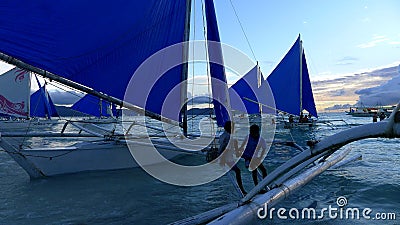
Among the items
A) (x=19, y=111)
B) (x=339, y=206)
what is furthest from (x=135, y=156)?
(x=19, y=111)

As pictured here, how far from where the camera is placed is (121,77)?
8242 mm

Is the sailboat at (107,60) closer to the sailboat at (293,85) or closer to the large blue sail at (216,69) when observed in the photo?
the large blue sail at (216,69)

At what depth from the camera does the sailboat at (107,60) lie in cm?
650

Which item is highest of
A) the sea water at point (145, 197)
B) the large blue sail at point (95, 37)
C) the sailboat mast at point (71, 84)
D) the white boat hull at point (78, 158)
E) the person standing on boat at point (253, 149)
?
the large blue sail at point (95, 37)

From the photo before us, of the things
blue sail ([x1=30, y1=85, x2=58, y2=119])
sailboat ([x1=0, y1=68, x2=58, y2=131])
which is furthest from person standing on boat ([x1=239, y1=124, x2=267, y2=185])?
blue sail ([x1=30, y1=85, x2=58, y2=119])

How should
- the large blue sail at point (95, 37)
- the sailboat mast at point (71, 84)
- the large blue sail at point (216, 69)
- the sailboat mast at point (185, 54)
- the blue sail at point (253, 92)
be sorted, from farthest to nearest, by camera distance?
the blue sail at point (253, 92), the sailboat mast at point (185, 54), the large blue sail at point (216, 69), the sailboat mast at point (71, 84), the large blue sail at point (95, 37)

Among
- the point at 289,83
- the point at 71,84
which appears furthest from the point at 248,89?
the point at 71,84

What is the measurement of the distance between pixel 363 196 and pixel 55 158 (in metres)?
9.05

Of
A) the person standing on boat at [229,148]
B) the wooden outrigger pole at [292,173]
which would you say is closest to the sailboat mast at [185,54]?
the person standing on boat at [229,148]

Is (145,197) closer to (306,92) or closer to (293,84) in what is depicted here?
(293,84)

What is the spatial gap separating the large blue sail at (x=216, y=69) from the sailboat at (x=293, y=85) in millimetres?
21865

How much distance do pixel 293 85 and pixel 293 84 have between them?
0.33ft

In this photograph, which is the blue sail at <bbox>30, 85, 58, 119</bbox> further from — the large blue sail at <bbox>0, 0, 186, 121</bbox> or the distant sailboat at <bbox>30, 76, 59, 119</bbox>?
the large blue sail at <bbox>0, 0, 186, 121</bbox>

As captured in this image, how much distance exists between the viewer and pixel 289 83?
30219 mm
